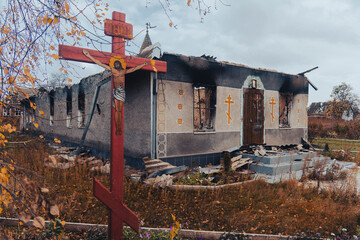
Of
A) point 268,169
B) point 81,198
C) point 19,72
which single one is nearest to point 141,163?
point 81,198

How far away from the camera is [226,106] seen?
977cm

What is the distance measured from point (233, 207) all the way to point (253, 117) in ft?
20.6

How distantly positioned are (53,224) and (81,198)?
1467mm

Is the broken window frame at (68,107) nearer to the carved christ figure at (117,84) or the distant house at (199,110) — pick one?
the distant house at (199,110)

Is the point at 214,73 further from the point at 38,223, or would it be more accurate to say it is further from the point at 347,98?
the point at 347,98

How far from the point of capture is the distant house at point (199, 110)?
26.9ft

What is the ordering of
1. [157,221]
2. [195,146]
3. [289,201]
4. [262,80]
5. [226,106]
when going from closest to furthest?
[157,221] → [289,201] → [195,146] → [226,106] → [262,80]

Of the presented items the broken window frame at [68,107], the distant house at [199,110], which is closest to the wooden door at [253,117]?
the distant house at [199,110]

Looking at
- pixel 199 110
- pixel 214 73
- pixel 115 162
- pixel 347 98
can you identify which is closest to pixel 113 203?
pixel 115 162

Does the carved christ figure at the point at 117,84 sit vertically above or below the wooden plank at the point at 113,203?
above

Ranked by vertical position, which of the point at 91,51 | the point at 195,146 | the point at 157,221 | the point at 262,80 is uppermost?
the point at 262,80

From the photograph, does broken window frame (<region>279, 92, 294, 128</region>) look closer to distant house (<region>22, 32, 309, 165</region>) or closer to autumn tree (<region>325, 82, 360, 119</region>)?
distant house (<region>22, 32, 309, 165</region>)

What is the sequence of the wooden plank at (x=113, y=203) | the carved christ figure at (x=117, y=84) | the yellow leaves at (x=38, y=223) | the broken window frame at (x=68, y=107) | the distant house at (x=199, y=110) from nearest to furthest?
the yellow leaves at (x=38, y=223) < the wooden plank at (x=113, y=203) < the carved christ figure at (x=117, y=84) < the distant house at (x=199, y=110) < the broken window frame at (x=68, y=107)

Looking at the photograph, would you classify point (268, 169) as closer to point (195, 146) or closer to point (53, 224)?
point (195, 146)
